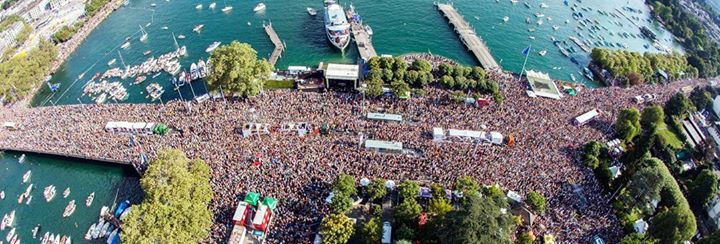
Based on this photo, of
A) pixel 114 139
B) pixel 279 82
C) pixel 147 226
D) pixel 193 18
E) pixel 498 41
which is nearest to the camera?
pixel 147 226

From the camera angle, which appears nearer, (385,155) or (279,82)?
(385,155)

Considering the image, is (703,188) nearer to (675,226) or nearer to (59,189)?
(675,226)

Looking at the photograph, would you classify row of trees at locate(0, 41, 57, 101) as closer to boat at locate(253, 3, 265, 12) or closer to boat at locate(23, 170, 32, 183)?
boat at locate(23, 170, 32, 183)

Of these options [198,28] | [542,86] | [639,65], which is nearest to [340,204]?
[542,86]

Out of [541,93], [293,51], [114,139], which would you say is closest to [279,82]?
[293,51]

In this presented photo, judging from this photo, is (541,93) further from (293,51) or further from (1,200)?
(1,200)

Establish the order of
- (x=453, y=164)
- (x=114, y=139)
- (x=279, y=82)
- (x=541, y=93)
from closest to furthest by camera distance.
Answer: (x=453, y=164) → (x=114, y=139) → (x=541, y=93) → (x=279, y=82)

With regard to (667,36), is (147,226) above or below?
above
